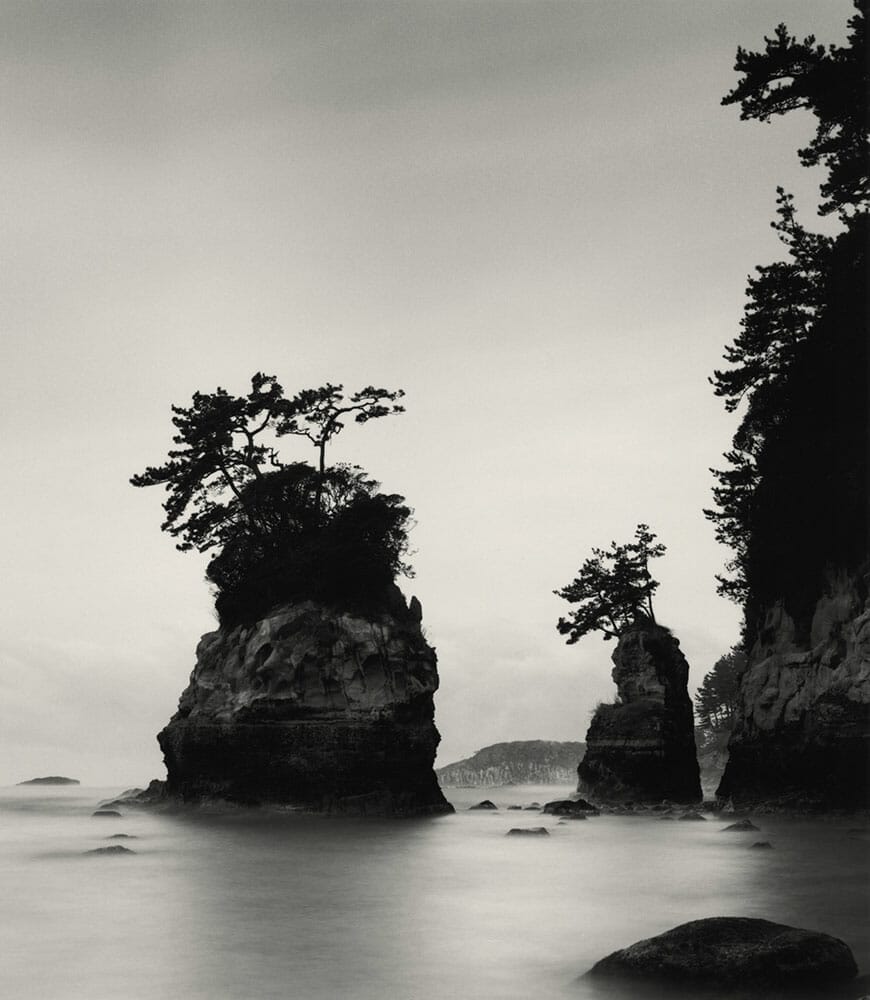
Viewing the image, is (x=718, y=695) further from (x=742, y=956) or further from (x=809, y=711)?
(x=742, y=956)

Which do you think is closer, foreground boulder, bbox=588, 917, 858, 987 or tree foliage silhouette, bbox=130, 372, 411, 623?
foreground boulder, bbox=588, 917, 858, 987

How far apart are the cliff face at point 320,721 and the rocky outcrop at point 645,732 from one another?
16.3 m

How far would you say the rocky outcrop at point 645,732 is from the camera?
65000 millimetres

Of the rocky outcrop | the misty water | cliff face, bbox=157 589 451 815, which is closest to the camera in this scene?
the misty water

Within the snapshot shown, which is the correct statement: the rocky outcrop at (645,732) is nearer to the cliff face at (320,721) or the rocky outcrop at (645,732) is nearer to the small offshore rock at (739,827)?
the cliff face at (320,721)

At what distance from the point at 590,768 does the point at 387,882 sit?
43.6 m

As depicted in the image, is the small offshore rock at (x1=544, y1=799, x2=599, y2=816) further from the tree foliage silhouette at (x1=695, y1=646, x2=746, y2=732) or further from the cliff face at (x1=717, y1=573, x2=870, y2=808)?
the tree foliage silhouette at (x1=695, y1=646, x2=746, y2=732)

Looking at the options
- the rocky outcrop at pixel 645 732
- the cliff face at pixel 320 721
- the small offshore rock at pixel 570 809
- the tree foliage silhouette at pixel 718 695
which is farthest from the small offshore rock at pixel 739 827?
the tree foliage silhouette at pixel 718 695

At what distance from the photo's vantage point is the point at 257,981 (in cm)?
1574

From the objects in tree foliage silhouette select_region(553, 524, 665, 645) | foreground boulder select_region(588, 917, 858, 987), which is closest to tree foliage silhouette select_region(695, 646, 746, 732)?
tree foliage silhouette select_region(553, 524, 665, 645)

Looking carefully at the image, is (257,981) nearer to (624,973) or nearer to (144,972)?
(144,972)

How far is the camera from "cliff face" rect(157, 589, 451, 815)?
5034 cm

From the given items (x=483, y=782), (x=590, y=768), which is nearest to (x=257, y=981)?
(x=590, y=768)

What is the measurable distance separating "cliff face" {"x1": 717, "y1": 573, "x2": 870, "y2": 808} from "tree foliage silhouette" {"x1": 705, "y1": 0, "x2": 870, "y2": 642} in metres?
1.54
